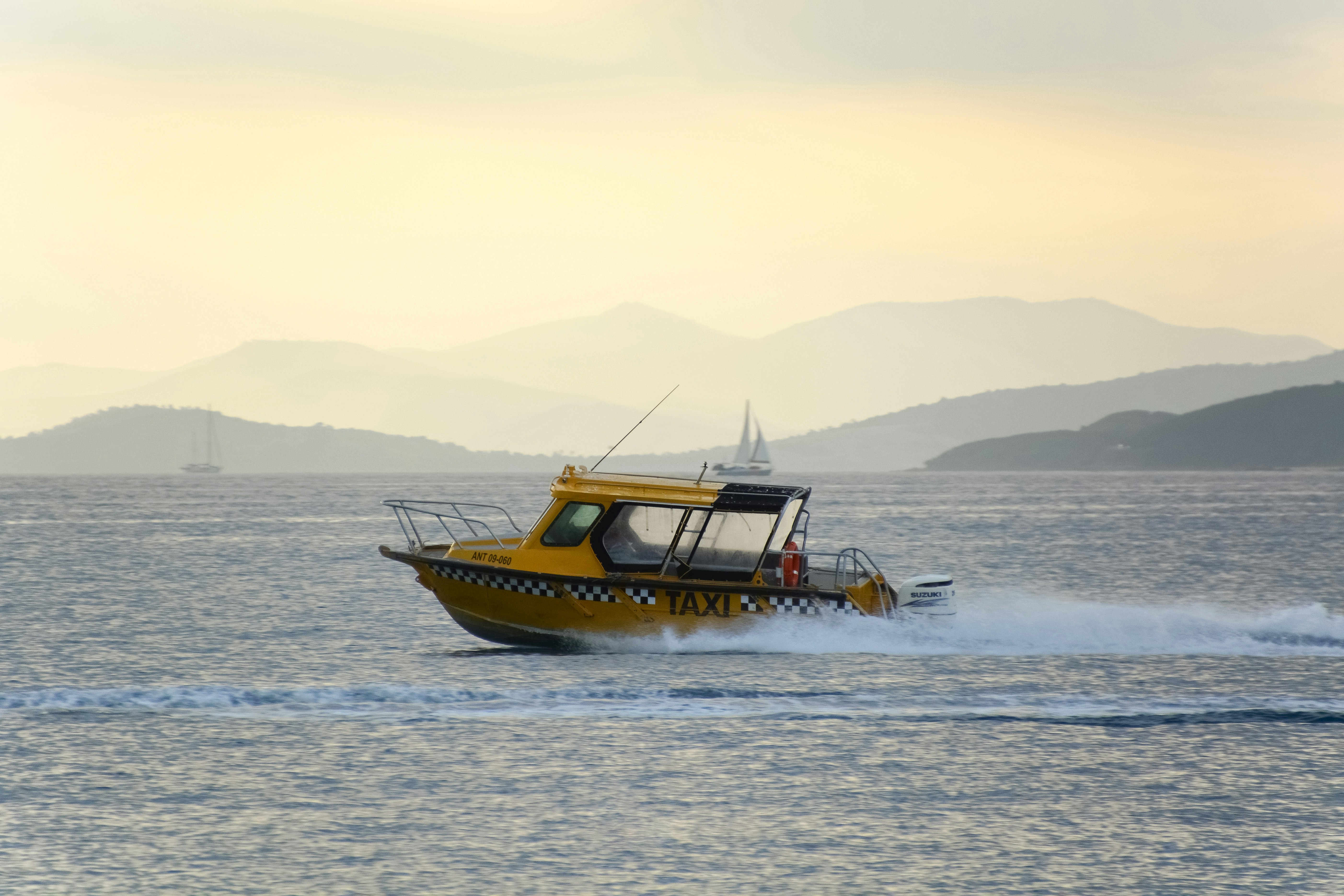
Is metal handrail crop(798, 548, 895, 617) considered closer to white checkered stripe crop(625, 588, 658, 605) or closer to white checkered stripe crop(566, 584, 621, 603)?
white checkered stripe crop(625, 588, 658, 605)

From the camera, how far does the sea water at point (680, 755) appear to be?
1017 centimetres

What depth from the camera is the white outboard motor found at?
19.6m

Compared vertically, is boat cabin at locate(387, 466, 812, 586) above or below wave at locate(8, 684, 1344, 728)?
above

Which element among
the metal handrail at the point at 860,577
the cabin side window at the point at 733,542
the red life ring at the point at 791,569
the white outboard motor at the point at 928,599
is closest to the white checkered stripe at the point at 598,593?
the cabin side window at the point at 733,542

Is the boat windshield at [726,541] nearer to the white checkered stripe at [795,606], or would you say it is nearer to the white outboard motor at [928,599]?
the white checkered stripe at [795,606]

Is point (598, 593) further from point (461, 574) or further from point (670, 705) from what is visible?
point (670, 705)

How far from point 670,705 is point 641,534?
3934 millimetres

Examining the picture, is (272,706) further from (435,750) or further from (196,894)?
(196,894)

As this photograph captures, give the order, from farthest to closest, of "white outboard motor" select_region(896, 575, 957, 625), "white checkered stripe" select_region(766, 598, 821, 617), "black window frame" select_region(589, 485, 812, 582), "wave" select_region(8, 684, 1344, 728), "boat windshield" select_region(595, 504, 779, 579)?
1. "white outboard motor" select_region(896, 575, 957, 625)
2. "boat windshield" select_region(595, 504, 779, 579)
3. "black window frame" select_region(589, 485, 812, 582)
4. "white checkered stripe" select_region(766, 598, 821, 617)
5. "wave" select_region(8, 684, 1344, 728)

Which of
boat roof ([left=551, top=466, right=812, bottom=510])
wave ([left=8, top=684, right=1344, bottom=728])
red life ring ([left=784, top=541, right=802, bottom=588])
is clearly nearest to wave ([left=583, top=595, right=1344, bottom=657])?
red life ring ([left=784, top=541, right=802, bottom=588])

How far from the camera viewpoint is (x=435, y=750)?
45.0ft

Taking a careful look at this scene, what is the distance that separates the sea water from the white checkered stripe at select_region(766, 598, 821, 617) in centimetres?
22

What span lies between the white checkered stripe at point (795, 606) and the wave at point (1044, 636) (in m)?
0.11

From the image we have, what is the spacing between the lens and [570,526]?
752 inches
